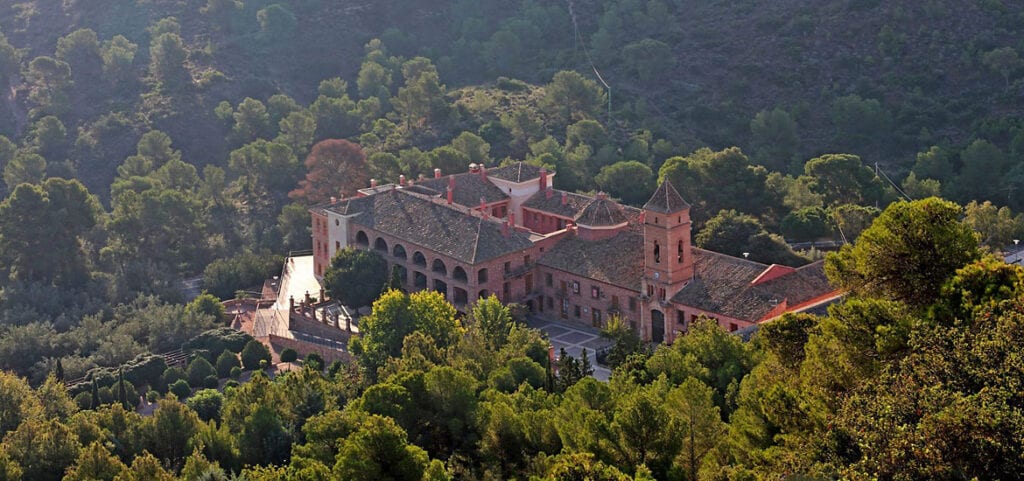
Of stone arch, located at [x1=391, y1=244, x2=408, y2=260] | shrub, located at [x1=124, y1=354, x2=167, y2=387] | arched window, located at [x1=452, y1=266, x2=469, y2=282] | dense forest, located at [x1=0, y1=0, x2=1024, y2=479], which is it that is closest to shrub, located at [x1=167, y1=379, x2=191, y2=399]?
dense forest, located at [x1=0, y1=0, x2=1024, y2=479]

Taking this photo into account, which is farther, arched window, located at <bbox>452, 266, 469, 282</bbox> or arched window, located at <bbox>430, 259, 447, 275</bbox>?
arched window, located at <bbox>430, 259, 447, 275</bbox>

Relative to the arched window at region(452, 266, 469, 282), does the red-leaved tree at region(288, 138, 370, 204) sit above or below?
above

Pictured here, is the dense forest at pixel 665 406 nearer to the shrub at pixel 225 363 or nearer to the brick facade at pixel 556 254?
the brick facade at pixel 556 254

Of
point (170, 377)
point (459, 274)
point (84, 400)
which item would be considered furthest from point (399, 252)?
point (84, 400)

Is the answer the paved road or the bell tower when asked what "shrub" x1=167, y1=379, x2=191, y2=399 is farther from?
the bell tower

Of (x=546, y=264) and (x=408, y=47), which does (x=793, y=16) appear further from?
→ (x=546, y=264)
